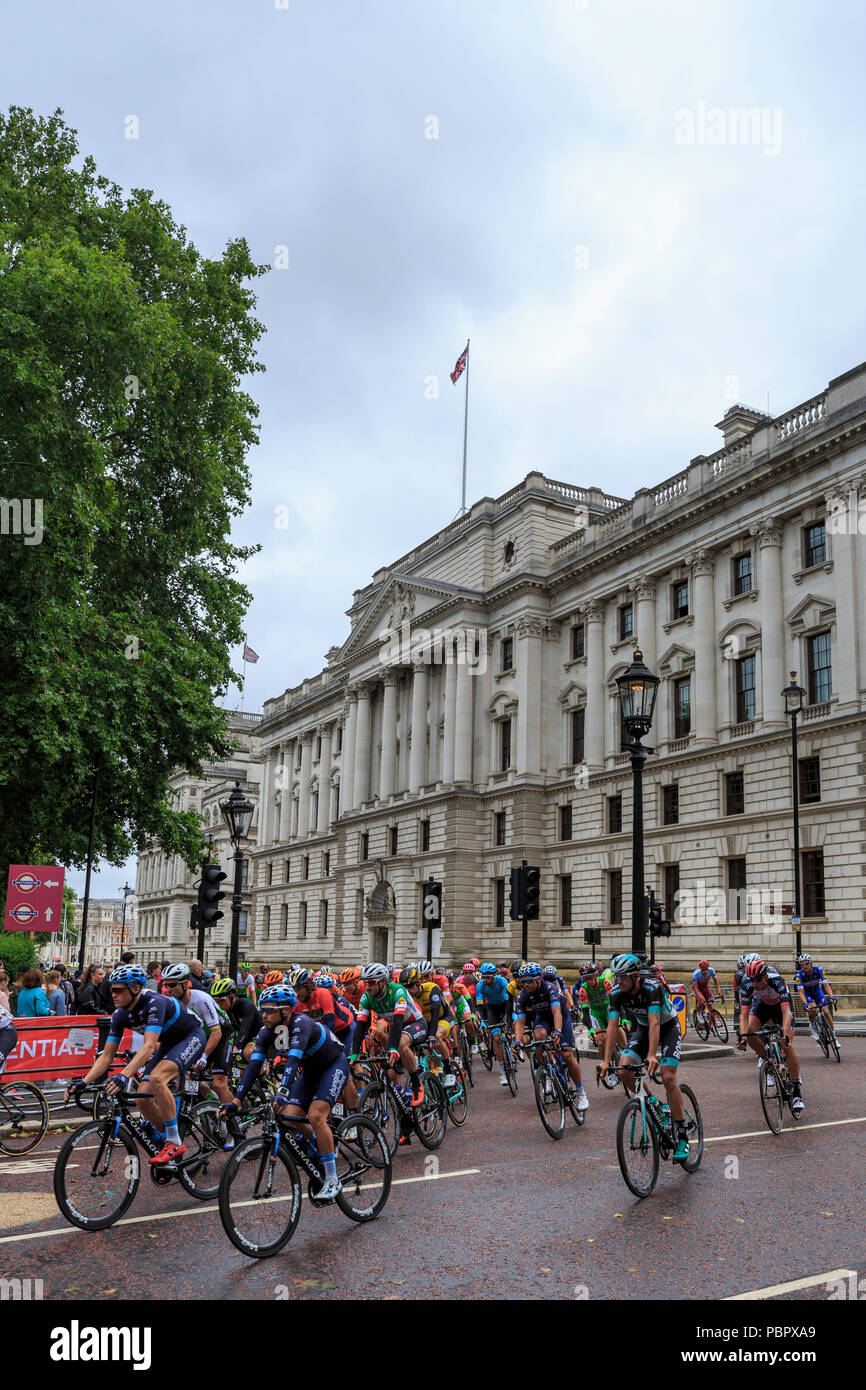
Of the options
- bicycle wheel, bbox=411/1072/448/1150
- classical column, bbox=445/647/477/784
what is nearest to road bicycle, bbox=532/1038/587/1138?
bicycle wheel, bbox=411/1072/448/1150

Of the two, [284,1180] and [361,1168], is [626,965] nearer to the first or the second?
[361,1168]

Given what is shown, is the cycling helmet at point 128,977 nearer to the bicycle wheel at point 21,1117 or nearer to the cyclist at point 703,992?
the bicycle wheel at point 21,1117

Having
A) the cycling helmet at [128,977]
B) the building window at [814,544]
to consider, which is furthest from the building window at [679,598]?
the cycling helmet at [128,977]

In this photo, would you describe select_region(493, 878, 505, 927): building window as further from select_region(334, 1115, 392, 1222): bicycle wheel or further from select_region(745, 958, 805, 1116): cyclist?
select_region(334, 1115, 392, 1222): bicycle wheel

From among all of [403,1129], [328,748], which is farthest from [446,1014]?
[328,748]

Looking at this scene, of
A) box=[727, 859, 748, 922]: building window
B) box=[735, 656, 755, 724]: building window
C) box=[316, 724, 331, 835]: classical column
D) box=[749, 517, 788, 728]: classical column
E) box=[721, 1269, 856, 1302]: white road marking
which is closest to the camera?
box=[721, 1269, 856, 1302]: white road marking

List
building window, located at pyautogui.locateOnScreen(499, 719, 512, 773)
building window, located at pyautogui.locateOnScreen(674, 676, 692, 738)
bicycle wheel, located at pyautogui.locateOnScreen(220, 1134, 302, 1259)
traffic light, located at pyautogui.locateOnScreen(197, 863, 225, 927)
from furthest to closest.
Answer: building window, located at pyautogui.locateOnScreen(499, 719, 512, 773)
building window, located at pyautogui.locateOnScreen(674, 676, 692, 738)
traffic light, located at pyautogui.locateOnScreen(197, 863, 225, 927)
bicycle wheel, located at pyautogui.locateOnScreen(220, 1134, 302, 1259)

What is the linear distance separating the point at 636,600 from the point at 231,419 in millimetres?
22348

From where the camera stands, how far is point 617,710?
47656mm

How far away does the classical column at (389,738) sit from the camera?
6262 centimetres

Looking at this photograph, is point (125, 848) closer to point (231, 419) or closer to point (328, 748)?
point (231, 419)

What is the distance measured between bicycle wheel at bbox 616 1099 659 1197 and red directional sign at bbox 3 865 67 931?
13.5 m

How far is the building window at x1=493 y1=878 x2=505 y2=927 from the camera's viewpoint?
5200cm
